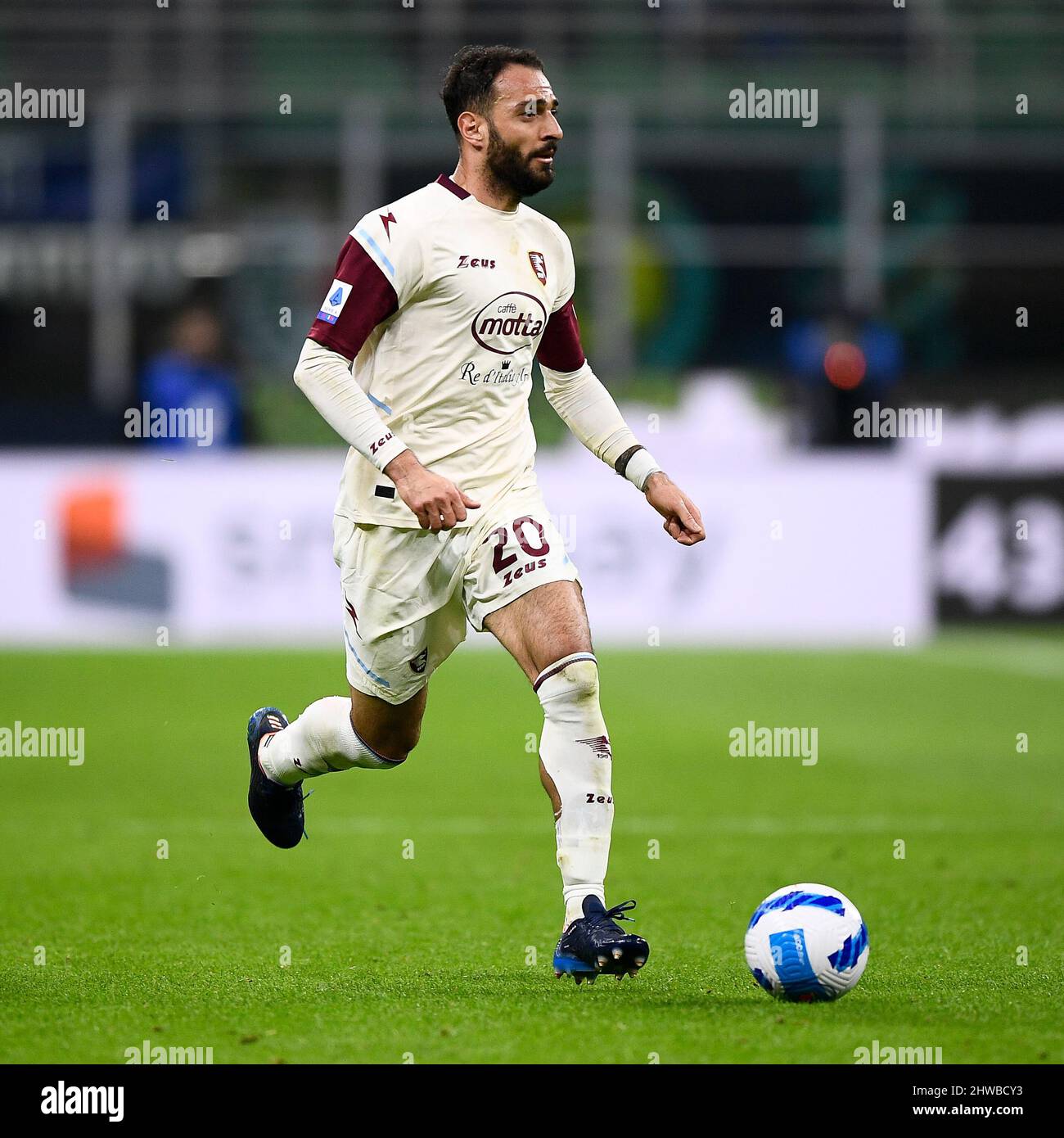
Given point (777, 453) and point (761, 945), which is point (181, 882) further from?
point (777, 453)

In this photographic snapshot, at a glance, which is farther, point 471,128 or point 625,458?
point 625,458

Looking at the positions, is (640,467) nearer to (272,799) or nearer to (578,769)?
(578,769)

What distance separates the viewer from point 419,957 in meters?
6.11

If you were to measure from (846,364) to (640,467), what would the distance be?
1312cm

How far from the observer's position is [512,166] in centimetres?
600

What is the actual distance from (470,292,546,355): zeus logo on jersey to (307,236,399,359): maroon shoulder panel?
0.30 metres

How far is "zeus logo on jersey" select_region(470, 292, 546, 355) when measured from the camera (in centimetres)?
597

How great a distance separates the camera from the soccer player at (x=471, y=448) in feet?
18.8

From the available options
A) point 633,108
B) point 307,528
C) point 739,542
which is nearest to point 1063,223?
point 633,108

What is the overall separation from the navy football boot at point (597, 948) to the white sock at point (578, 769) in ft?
0.24

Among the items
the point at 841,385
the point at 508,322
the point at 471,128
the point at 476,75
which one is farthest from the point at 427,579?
the point at 841,385

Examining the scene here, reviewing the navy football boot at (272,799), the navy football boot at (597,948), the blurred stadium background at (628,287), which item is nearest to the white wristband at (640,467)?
the navy football boot at (597,948)

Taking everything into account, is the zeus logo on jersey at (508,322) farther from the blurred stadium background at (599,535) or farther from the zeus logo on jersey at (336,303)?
the blurred stadium background at (599,535)
